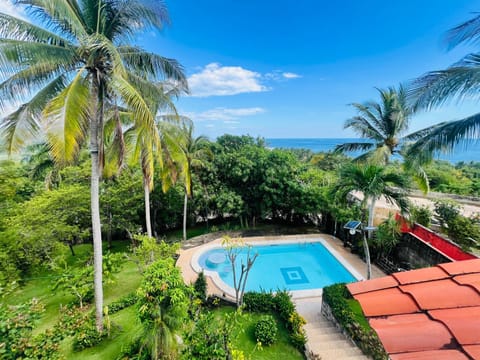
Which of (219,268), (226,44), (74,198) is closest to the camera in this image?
(74,198)

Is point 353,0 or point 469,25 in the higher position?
point 353,0

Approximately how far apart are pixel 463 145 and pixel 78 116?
9549 millimetres

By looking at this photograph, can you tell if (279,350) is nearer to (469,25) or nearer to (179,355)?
(179,355)

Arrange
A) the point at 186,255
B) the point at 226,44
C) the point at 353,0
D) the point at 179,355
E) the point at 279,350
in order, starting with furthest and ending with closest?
the point at 226,44, the point at 186,255, the point at 353,0, the point at 279,350, the point at 179,355

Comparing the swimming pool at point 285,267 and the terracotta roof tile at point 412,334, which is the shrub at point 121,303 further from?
the terracotta roof tile at point 412,334

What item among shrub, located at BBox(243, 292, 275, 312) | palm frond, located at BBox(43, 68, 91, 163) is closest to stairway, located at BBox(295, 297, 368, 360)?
shrub, located at BBox(243, 292, 275, 312)

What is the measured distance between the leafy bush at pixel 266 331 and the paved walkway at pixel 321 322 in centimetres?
99

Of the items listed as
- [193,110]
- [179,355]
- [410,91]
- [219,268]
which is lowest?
[219,268]

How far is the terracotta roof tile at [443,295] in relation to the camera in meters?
2.45

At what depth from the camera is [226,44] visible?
17.2 metres

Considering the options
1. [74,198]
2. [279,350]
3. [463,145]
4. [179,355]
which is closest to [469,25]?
[463,145]

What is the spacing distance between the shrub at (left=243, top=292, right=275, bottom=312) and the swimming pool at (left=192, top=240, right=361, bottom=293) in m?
2.10

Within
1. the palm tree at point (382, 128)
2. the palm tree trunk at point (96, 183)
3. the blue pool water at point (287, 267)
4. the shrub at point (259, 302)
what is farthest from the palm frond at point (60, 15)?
the palm tree at point (382, 128)

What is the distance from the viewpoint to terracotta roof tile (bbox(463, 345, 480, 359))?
1862 mm
